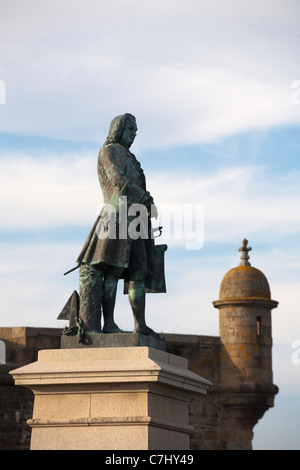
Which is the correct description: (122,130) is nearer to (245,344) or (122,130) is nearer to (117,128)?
(117,128)

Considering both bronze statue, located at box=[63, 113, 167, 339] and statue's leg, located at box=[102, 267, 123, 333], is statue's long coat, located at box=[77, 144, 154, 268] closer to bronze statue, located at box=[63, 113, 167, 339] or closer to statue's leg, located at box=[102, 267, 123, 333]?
bronze statue, located at box=[63, 113, 167, 339]

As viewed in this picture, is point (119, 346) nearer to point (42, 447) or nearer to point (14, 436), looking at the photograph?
point (42, 447)

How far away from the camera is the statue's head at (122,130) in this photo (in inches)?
366

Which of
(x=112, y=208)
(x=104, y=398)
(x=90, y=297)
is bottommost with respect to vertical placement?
(x=104, y=398)

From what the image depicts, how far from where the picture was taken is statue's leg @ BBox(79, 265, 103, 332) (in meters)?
8.82

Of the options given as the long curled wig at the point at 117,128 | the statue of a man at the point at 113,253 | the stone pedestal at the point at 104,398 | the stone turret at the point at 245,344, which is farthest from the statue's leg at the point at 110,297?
the stone turret at the point at 245,344

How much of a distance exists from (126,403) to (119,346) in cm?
54

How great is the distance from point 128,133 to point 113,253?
119 cm

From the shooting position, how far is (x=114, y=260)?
8.85 meters

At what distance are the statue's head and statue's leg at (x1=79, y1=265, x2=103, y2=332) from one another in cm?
123

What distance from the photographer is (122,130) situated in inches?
368

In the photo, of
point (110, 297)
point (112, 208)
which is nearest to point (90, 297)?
point (110, 297)
